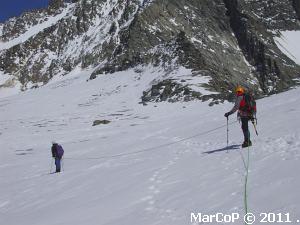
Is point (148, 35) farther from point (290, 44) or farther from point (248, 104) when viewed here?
point (248, 104)

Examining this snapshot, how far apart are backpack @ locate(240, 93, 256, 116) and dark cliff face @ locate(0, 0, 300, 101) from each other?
7448 cm

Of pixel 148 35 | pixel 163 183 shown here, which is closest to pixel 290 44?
pixel 148 35

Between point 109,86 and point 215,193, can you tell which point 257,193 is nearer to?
point 215,193

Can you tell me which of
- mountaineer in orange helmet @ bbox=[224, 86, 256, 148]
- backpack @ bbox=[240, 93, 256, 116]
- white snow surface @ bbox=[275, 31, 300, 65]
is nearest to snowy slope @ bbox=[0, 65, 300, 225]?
mountaineer in orange helmet @ bbox=[224, 86, 256, 148]

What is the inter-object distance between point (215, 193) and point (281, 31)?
148609 mm

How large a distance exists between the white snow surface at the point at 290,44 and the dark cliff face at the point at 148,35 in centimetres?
324

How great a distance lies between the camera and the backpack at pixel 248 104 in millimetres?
14406

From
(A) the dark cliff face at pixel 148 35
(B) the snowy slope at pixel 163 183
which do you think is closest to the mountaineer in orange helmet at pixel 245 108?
(B) the snowy slope at pixel 163 183

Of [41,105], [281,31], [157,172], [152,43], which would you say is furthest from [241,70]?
[157,172]

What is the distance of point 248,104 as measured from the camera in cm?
1448

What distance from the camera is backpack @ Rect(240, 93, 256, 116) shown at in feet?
47.3

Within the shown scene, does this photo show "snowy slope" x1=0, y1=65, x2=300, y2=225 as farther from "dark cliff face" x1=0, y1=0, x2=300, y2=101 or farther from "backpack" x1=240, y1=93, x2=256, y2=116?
"dark cliff face" x1=0, y1=0, x2=300, y2=101

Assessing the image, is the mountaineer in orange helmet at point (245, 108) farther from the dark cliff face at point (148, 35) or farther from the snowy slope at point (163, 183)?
the dark cliff face at point (148, 35)

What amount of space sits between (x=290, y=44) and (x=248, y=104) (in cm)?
13333
